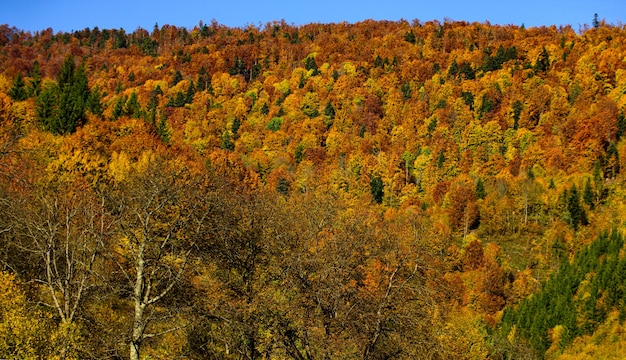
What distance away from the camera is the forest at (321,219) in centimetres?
1717

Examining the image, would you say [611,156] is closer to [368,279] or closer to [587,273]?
[587,273]

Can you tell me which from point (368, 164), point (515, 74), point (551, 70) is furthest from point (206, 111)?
point (551, 70)

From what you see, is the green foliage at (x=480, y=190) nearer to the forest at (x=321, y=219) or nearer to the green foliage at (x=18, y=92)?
the forest at (x=321, y=219)

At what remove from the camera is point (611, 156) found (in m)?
130

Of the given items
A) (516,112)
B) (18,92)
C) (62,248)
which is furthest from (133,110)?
(516,112)

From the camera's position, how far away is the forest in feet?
56.3

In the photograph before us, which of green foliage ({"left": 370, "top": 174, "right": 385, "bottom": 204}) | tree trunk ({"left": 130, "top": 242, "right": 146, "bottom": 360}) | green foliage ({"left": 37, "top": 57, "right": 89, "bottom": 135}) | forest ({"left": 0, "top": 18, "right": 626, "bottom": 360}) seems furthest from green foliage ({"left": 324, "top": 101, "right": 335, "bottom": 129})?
tree trunk ({"left": 130, "top": 242, "right": 146, "bottom": 360})

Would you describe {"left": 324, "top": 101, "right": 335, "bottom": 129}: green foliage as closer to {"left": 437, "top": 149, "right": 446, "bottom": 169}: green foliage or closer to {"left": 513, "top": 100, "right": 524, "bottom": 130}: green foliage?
{"left": 437, "top": 149, "right": 446, "bottom": 169}: green foliage

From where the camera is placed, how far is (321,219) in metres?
25.5

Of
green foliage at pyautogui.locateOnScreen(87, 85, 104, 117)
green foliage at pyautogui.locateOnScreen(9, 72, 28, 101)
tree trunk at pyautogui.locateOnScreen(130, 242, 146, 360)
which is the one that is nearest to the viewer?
tree trunk at pyautogui.locateOnScreen(130, 242, 146, 360)

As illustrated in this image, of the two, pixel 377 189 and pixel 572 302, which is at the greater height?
pixel 377 189

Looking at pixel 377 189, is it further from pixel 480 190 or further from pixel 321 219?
pixel 321 219

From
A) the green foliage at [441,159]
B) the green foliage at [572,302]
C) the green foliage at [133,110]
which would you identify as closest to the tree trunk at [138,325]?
the green foliage at [133,110]

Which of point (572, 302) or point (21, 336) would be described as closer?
point (21, 336)
